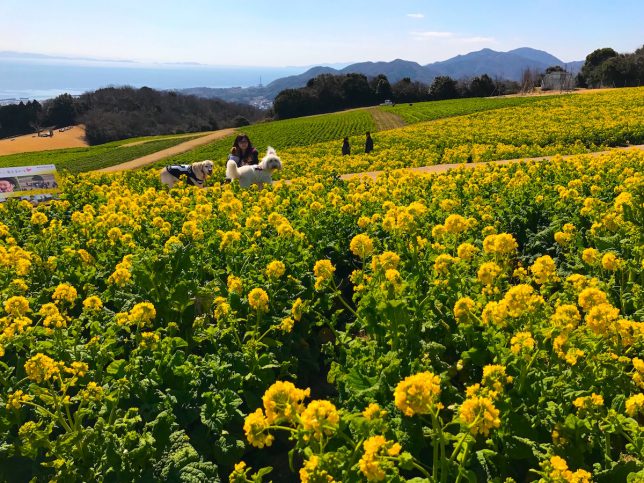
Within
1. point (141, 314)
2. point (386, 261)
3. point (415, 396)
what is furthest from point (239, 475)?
point (386, 261)

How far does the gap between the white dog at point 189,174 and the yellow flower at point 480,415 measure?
508 inches

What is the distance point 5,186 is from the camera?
12.1 m

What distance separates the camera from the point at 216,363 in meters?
4.11

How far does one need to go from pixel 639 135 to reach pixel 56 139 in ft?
311

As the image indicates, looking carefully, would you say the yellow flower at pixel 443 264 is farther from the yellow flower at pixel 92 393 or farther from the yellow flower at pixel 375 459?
the yellow flower at pixel 92 393

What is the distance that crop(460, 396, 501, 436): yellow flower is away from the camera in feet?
8.66

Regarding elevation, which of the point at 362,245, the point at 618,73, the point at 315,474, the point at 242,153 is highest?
the point at 618,73

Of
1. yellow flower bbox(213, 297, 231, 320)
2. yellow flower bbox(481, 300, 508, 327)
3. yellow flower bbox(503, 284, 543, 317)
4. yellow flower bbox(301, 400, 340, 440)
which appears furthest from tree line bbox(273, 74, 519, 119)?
yellow flower bbox(301, 400, 340, 440)

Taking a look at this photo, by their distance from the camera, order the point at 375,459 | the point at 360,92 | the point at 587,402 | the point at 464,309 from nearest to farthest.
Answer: the point at 375,459
the point at 587,402
the point at 464,309
the point at 360,92

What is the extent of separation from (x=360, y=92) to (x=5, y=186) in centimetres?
9219

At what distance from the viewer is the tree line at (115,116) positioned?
102m

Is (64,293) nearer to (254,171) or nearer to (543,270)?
(543,270)

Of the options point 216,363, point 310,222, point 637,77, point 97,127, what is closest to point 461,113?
point 637,77

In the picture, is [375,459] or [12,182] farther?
[12,182]
